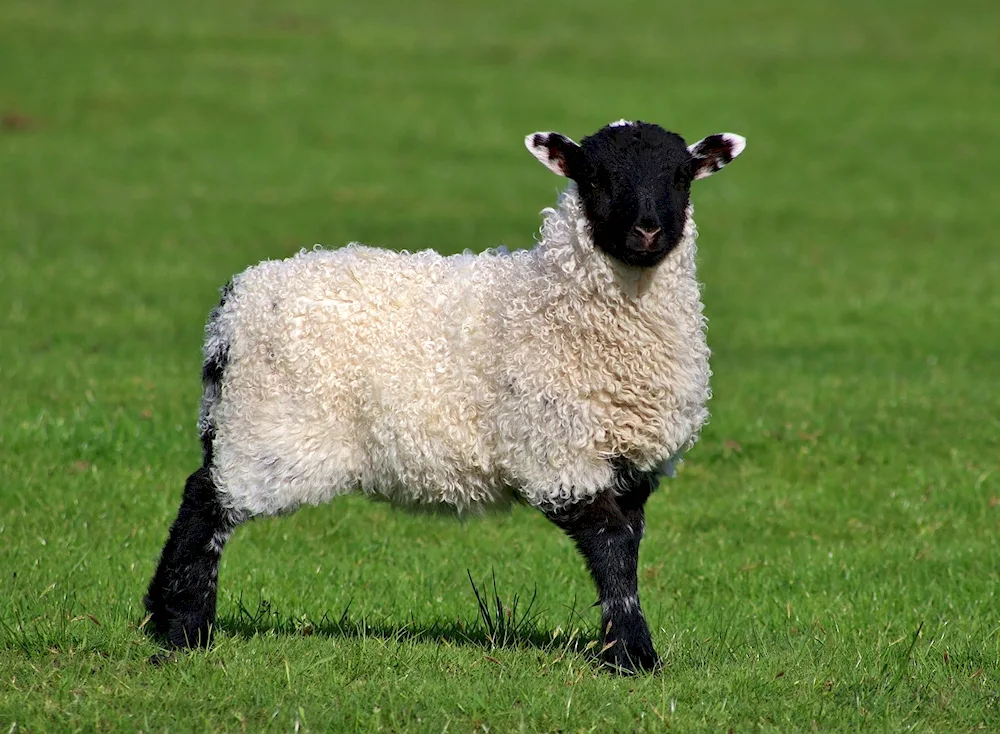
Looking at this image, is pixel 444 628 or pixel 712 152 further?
pixel 444 628

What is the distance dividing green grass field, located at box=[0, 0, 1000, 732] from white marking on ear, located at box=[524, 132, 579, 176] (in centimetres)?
234

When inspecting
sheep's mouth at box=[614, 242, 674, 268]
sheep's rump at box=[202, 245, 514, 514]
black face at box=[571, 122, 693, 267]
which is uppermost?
black face at box=[571, 122, 693, 267]

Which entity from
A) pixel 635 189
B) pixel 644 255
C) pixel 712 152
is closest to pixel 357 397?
pixel 644 255

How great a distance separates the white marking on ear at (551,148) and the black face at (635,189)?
0.08 m

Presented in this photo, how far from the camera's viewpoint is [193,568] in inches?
280

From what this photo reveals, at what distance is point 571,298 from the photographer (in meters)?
7.09

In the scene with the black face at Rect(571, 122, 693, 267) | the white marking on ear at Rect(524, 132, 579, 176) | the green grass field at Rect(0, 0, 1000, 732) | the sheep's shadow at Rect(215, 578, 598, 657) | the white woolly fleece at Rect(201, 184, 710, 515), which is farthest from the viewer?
the sheep's shadow at Rect(215, 578, 598, 657)

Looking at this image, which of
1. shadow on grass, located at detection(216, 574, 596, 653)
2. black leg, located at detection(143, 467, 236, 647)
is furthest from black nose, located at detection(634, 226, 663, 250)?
black leg, located at detection(143, 467, 236, 647)

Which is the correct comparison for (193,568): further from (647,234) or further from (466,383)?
(647,234)

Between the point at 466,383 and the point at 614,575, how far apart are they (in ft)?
3.86

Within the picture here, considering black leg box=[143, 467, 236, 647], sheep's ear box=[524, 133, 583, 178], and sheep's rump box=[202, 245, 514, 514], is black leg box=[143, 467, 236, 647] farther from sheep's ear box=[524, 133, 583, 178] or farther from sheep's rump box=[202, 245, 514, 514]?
sheep's ear box=[524, 133, 583, 178]

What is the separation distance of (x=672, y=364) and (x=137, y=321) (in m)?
11.1

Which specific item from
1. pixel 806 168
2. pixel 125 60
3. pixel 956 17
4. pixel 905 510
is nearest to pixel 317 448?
pixel 905 510

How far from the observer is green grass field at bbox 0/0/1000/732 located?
664 cm
